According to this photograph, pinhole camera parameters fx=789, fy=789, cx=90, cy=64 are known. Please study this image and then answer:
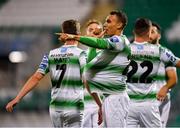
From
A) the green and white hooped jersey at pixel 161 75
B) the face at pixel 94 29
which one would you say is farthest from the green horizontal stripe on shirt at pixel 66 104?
the face at pixel 94 29

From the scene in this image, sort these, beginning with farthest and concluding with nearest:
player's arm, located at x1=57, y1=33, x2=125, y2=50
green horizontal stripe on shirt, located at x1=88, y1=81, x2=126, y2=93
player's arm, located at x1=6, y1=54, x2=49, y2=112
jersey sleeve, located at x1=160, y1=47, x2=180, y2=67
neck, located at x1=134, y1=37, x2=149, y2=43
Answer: jersey sleeve, located at x1=160, y1=47, x2=180, y2=67 → neck, located at x1=134, y1=37, x2=149, y2=43 → player's arm, located at x1=6, y1=54, x2=49, y2=112 → green horizontal stripe on shirt, located at x1=88, y1=81, x2=126, y2=93 → player's arm, located at x1=57, y1=33, x2=125, y2=50

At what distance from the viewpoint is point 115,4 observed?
92.9 feet

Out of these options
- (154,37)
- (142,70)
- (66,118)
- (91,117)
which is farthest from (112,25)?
(91,117)

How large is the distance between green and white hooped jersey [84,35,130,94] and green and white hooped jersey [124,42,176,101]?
1.28 metres

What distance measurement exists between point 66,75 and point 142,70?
4.36ft

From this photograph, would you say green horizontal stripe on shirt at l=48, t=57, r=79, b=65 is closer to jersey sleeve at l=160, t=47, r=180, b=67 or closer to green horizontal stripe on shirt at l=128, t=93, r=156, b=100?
green horizontal stripe on shirt at l=128, t=93, r=156, b=100

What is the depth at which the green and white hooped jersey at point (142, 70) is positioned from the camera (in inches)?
406

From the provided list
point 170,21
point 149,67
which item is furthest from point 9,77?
point 149,67

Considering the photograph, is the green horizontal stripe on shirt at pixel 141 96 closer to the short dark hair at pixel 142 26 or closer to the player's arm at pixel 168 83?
the player's arm at pixel 168 83

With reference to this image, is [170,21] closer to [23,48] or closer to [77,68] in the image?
[23,48]

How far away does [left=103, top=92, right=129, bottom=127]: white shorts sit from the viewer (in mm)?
8906

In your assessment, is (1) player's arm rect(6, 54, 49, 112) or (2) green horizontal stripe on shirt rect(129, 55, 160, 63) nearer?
(1) player's arm rect(6, 54, 49, 112)

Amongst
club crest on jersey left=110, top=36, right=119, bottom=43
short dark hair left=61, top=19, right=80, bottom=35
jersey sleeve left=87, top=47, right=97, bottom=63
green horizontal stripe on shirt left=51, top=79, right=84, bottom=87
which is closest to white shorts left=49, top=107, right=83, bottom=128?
green horizontal stripe on shirt left=51, top=79, right=84, bottom=87

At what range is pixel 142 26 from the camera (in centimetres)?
1009
